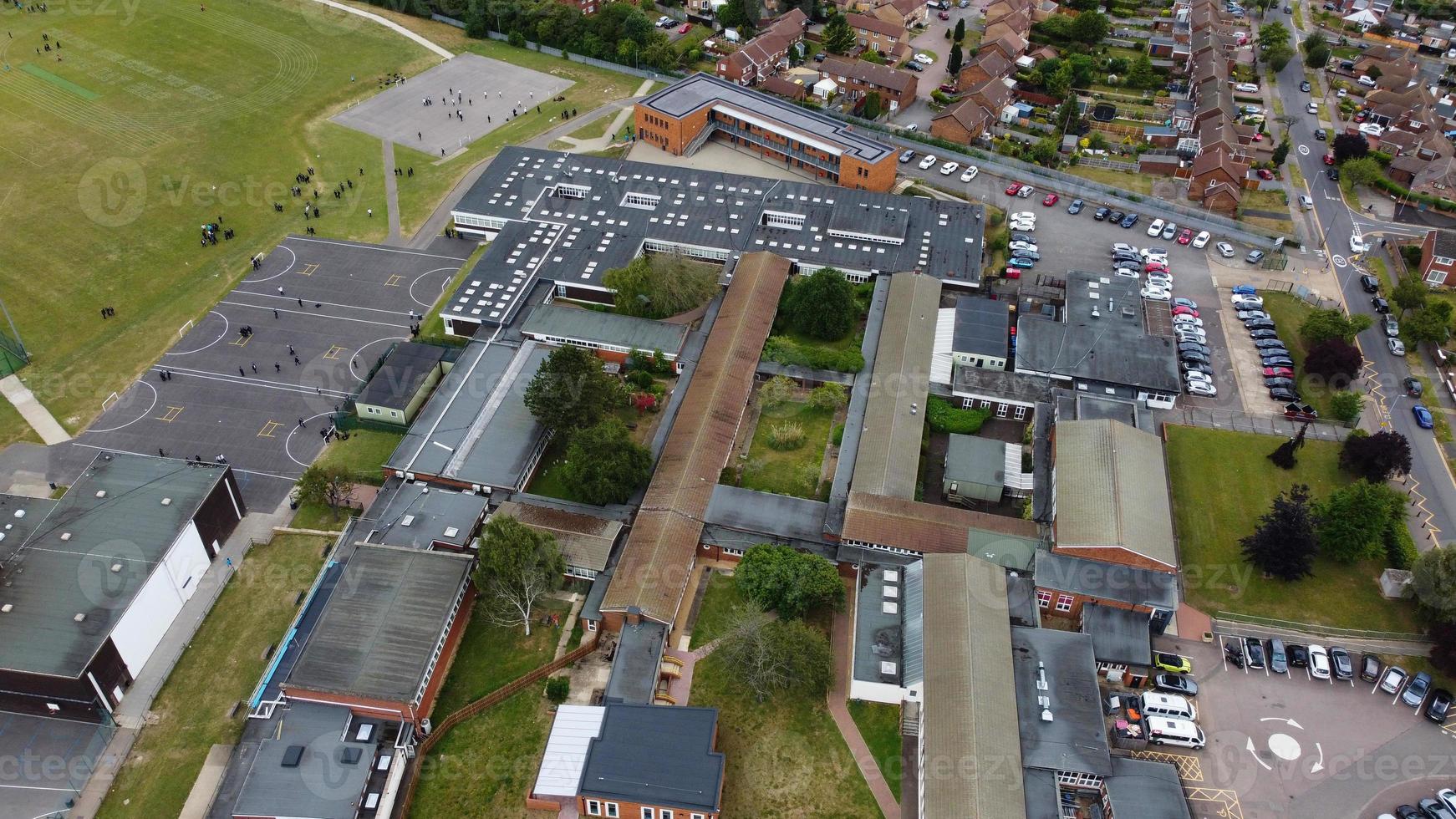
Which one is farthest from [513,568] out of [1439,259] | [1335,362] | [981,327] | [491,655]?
[1439,259]

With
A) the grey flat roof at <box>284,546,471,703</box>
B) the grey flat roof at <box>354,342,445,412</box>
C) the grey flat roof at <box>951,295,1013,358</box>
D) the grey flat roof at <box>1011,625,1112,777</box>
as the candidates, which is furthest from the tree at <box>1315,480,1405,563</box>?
the grey flat roof at <box>354,342,445,412</box>

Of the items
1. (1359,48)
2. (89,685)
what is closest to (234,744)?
(89,685)

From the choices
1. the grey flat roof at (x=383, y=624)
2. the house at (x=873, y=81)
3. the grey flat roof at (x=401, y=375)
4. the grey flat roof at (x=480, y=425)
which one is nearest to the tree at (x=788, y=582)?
the grey flat roof at (x=383, y=624)

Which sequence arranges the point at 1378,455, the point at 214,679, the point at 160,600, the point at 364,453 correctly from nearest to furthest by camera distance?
1. the point at 214,679
2. the point at 160,600
3. the point at 1378,455
4. the point at 364,453

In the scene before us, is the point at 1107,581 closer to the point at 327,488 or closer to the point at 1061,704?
the point at 1061,704

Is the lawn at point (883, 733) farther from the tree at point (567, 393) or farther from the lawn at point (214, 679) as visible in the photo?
the lawn at point (214, 679)
